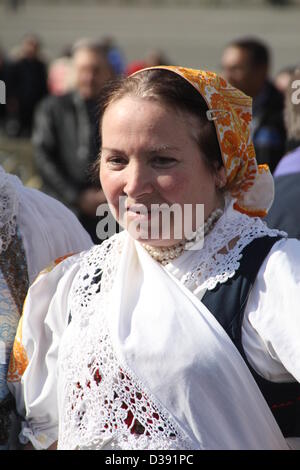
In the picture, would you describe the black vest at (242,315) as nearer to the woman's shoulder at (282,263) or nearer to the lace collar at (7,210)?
the woman's shoulder at (282,263)

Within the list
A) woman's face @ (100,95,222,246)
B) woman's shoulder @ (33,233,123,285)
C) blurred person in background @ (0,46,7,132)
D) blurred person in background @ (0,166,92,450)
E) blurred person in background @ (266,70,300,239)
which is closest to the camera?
woman's face @ (100,95,222,246)

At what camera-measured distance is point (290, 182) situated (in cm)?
303

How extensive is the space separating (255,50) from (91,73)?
1181mm

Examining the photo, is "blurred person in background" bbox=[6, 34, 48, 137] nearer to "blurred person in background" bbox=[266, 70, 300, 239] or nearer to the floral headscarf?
"blurred person in background" bbox=[266, 70, 300, 239]

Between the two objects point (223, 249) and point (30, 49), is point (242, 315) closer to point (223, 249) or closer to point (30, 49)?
point (223, 249)

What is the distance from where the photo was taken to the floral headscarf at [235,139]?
79.3 inches

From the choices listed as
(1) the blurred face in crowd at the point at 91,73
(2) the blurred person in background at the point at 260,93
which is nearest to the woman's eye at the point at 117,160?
(2) the blurred person in background at the point at 260,93

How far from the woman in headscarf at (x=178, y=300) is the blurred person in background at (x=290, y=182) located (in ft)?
2.45

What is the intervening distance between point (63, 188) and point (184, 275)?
153 inches

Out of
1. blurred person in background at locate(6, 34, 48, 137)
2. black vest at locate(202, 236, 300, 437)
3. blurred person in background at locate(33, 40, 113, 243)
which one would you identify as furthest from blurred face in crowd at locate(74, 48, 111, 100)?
blurred person in background at locate(6, 34, 48, 137)

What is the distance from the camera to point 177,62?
54.7ft

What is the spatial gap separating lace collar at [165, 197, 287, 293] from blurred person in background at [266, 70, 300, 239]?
80 cm

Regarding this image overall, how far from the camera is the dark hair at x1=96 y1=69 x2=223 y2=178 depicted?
6.52ft
